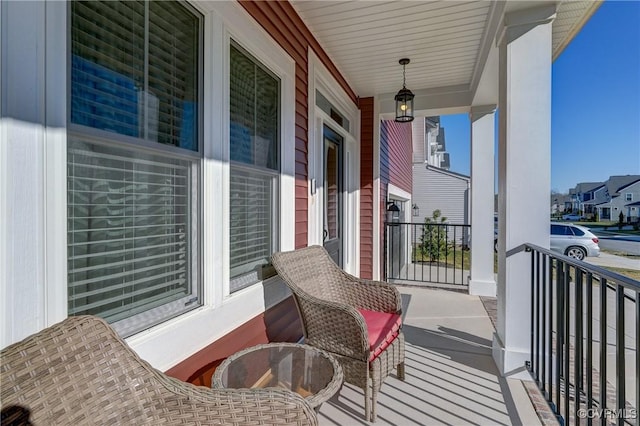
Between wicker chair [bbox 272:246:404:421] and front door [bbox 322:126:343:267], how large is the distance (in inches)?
46.4

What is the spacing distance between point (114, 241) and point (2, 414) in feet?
1.95

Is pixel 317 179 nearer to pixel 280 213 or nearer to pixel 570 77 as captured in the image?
pixel 280 213

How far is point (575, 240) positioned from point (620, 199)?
4.84 meters

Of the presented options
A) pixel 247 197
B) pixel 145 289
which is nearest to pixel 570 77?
pixel 247 197

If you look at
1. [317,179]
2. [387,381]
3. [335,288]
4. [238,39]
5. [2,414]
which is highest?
[238,39]

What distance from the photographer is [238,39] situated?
1846 millimetres

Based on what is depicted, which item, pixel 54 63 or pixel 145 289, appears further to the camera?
pixel 145 289

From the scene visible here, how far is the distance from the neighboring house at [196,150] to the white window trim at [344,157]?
0.04 m

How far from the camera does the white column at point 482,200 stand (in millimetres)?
4289

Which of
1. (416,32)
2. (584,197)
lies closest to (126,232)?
(416,32)

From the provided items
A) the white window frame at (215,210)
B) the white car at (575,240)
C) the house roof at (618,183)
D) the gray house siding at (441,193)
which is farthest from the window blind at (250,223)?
the gray house siding at (441,193)

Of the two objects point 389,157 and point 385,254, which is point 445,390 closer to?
point 385,254

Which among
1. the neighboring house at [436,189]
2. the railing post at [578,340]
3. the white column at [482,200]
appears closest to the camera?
the railing post at [578,340]

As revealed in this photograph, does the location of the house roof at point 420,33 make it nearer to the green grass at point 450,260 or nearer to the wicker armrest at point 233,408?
the wicker armrest at point 233,408
